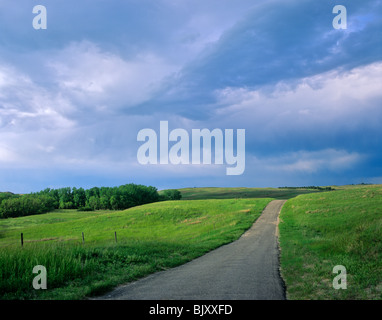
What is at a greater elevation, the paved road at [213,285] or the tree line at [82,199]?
the paved road at [213,285]

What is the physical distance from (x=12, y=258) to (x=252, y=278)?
33.6 feet

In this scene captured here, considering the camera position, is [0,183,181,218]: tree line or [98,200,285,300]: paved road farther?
[0,183,181,218]: tree line

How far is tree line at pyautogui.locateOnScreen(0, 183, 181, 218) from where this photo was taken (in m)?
134

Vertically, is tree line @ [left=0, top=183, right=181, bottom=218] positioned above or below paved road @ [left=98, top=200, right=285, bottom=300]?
below

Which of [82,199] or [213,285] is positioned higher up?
[213,285]

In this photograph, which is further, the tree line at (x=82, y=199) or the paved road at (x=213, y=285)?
the tree line at (x=82, y=199)

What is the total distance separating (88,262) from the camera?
548 inches

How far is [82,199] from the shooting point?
175 meters

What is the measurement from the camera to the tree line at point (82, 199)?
440 ft

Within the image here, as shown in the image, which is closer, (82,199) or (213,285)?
(213,285)
